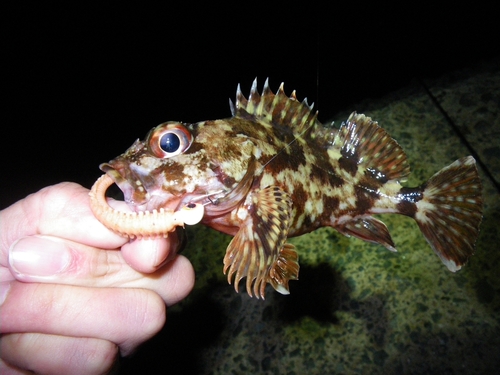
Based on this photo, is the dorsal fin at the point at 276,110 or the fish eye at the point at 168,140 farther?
the dorsal fin at the point at 276,110

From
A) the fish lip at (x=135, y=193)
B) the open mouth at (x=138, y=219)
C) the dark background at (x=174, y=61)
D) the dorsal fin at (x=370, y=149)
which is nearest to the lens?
the open mouth at (x=138, y=219)

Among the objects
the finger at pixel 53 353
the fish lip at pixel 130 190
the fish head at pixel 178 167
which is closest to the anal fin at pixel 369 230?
the fish head at pixel 178 167

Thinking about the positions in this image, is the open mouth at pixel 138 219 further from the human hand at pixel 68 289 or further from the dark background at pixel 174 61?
the dark background at pixel 174 61

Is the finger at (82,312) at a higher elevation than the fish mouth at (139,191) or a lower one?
lower

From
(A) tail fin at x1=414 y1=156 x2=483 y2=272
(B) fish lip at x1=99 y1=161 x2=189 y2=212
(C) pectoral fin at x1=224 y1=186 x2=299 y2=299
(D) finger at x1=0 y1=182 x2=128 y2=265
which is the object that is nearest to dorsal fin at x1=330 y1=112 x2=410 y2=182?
(A) tail fin at x1=414 y1=156 x2=483 y2=272

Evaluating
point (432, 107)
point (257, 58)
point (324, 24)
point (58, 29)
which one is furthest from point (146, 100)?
point (432, 107)

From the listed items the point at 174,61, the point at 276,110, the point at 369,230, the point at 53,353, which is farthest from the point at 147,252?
the point at 174,61

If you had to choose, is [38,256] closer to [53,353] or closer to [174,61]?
[53,353]

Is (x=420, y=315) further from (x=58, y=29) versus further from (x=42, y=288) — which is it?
(x=58, y=29)
